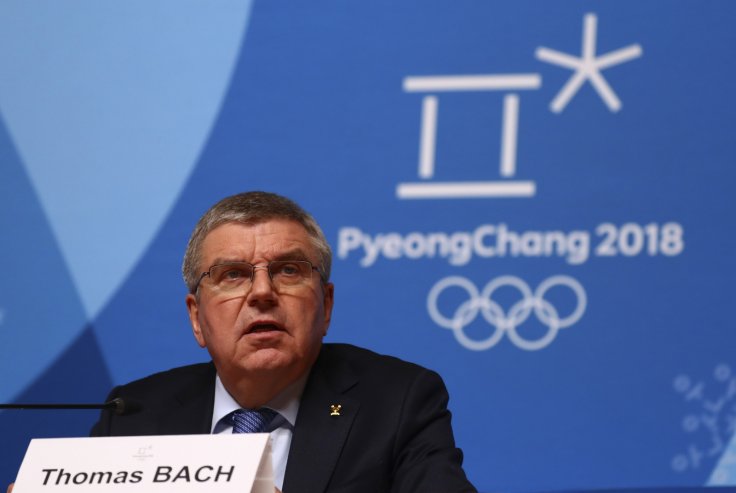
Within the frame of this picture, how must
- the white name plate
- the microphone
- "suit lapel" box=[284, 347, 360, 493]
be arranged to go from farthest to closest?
"suit lapel" box=[284, 347, 360, 493], the microphone, the white name plate

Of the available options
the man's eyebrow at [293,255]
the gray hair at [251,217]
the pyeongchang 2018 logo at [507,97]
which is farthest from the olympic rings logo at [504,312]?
the man's eyebrow at [293,255]

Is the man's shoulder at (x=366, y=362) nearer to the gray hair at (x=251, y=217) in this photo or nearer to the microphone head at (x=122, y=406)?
the gray hair at (x=251, y=217)

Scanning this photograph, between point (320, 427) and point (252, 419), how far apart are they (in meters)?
0.19

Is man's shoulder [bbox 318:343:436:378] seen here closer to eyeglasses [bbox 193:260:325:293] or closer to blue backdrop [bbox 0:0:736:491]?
eyeglasses [bbox 193:260:325:293]

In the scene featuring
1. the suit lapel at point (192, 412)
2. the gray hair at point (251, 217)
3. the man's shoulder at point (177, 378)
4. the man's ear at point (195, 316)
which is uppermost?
the gray hair at point (251, 217)

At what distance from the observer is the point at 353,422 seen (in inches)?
111

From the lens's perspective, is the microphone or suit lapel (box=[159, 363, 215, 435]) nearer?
the microphone

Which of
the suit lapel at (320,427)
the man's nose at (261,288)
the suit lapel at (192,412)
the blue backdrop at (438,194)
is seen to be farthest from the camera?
the blue backdrop at (438,194)

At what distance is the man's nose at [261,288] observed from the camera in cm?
281

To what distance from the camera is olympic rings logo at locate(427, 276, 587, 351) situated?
365 cm

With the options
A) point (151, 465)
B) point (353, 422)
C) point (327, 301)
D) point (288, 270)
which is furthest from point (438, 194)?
point (151, 465)

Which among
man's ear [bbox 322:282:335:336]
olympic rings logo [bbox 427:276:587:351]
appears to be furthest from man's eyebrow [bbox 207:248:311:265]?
olympic rings logo [bbox 427:276:587:351]

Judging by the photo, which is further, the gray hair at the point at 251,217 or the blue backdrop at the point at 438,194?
the blue backdrop at the point at 438,194

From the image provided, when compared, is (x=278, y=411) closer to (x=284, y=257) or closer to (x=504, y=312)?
(x=284, y=257)
